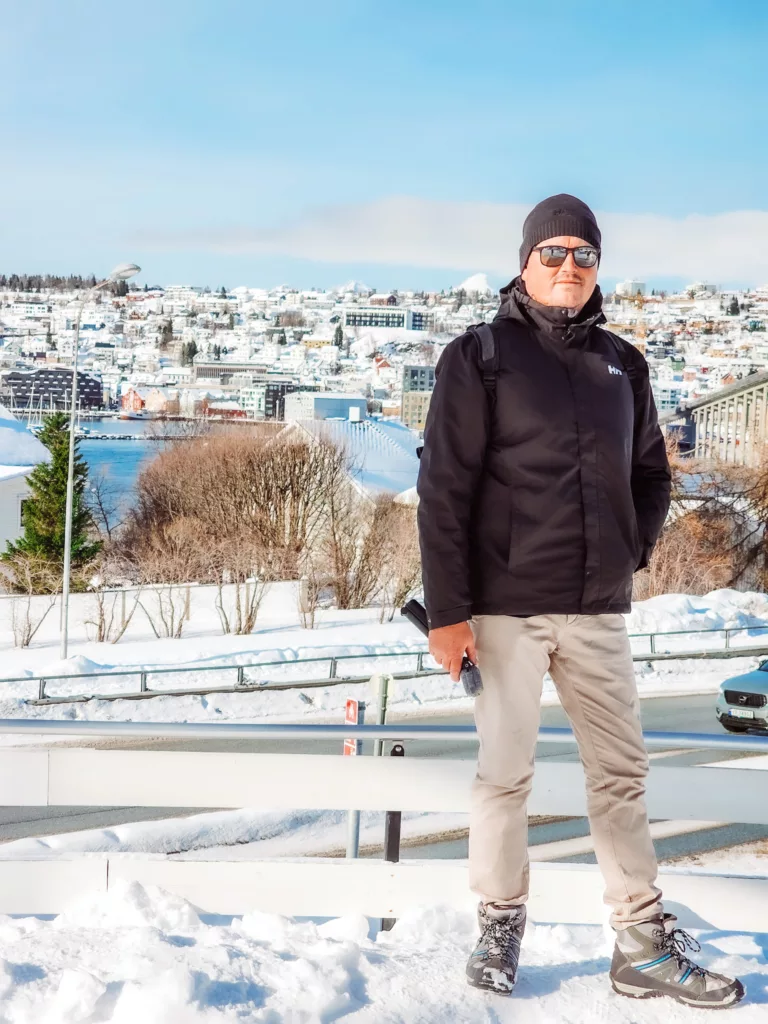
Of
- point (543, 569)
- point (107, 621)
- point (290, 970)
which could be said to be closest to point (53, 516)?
point (107, 621)

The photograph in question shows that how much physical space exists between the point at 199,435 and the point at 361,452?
9.97 m

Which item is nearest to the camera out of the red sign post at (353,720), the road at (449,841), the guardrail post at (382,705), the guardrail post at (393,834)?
the guardrail post at (393,834)

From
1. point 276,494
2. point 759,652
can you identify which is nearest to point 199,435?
point 276,494

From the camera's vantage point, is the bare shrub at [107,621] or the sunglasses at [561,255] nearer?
the sunglasses at [561,255]

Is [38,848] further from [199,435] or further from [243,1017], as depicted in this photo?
[199,435]

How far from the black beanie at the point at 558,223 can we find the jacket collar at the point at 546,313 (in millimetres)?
85

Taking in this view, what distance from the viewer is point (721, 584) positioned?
123 ft

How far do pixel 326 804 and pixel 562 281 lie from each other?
4.70ft

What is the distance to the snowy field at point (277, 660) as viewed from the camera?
17.2 metres

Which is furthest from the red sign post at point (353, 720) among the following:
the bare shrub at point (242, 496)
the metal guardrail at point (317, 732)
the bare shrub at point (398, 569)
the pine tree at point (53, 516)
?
the pine tree at point (53, 516)

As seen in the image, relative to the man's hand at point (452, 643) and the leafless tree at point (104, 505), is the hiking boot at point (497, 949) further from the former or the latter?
the leafless tree at point (104, 505)

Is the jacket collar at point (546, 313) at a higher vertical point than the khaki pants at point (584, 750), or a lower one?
higher

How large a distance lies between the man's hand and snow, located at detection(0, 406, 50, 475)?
50.6 meters

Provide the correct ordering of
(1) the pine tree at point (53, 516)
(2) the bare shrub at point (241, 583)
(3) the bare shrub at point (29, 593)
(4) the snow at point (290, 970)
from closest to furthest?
(4) the snow at point (290, 970) → (3) the bare shrub at point (29, 593) → (2) the bare shrub at point (241, 583) → (1) the pine tree at point (53, 516)
